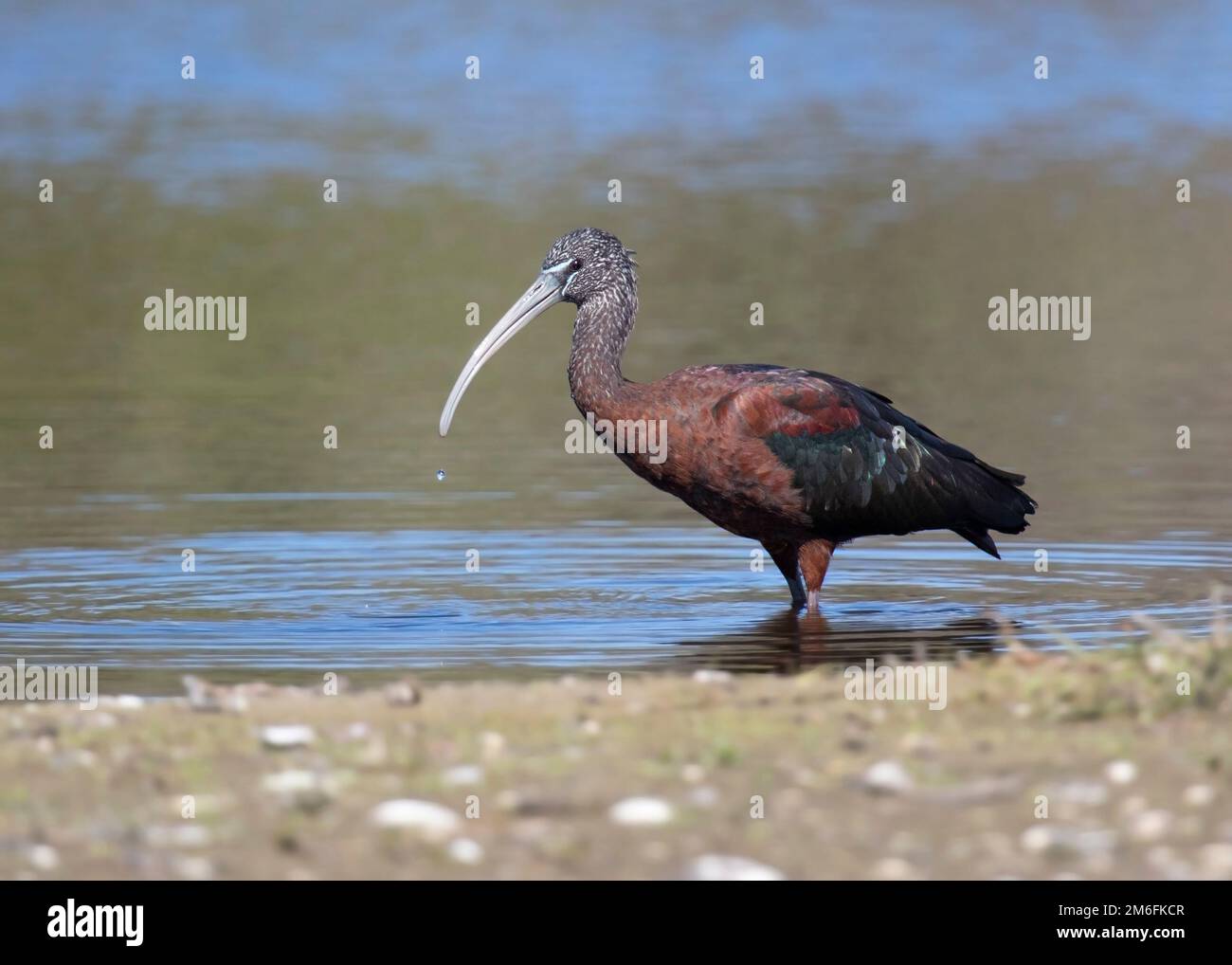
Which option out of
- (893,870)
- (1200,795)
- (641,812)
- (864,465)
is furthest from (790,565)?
(893,870)

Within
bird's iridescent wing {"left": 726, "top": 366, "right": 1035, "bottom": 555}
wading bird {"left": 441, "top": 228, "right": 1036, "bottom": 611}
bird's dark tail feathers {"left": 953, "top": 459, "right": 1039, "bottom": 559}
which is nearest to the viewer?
wading bird {"left": 441, "top": 228, "right": 1036, "bottom": 611}

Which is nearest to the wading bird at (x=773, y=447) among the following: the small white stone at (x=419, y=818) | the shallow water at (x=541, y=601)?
the shallow water at (x=541, y=601)

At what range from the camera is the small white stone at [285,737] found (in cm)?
763

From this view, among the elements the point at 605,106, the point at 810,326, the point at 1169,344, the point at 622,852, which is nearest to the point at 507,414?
the point at 810,326

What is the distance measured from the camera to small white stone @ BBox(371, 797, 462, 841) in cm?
651

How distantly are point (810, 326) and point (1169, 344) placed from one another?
11.7ft

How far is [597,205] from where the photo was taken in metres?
32.5

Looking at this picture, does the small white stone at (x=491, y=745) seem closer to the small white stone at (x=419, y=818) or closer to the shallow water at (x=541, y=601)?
the small white stone at (x=419, y=818)

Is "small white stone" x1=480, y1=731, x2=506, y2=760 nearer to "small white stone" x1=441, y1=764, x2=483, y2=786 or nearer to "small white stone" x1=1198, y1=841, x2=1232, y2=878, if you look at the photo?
"small white stone" x1=441, y1=764, x2=483, y2=786

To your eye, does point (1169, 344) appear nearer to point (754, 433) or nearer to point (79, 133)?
point (754, 433)

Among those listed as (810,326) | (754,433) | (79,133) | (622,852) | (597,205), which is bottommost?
(622,852)

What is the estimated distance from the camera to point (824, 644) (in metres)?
11.2

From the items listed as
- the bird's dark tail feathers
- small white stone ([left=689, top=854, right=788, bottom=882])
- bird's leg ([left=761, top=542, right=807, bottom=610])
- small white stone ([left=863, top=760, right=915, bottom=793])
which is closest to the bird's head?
bird's leg ([left=761, top=542, right=807, bottom=610])

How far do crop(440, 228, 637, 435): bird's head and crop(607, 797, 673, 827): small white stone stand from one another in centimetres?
559
